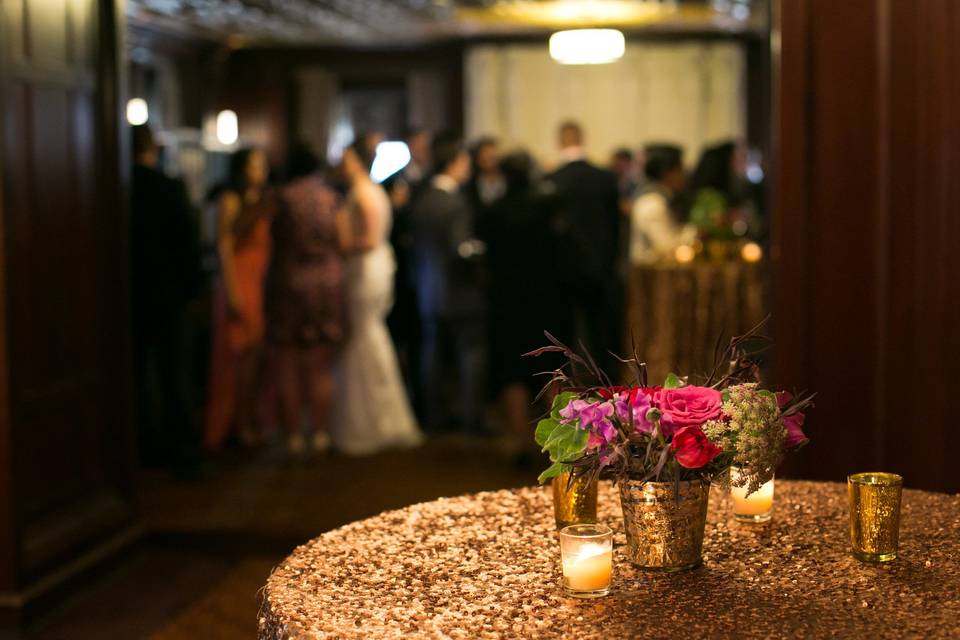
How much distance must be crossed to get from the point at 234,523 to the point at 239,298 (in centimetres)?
148

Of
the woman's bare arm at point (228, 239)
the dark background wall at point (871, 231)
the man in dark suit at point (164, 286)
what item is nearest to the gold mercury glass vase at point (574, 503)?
the dark background wall at point (871, 231)

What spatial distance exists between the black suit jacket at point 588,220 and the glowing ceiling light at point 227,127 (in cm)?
766

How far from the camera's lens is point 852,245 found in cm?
381

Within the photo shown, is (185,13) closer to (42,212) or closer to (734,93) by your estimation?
(734,93)

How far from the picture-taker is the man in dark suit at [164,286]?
563 centimetres

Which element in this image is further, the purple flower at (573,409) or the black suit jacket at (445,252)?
the black suit jacket at (445,252)

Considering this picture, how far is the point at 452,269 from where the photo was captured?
6.54 metres

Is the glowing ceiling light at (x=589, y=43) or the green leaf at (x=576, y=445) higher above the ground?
the glowing ceiling light at (x=589, y=43)

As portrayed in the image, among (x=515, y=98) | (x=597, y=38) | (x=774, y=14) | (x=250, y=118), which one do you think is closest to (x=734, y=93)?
(x=515, y=98)

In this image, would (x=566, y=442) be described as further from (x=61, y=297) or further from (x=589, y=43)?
(x=589, y=43)

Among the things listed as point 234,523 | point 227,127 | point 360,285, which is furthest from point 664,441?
point 227,127

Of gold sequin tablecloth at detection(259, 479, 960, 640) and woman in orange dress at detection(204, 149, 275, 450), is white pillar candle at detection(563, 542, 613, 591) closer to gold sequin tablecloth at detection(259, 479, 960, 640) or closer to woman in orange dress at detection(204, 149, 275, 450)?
gold sequin tablecloth at detection(259, 479, 960, 640)

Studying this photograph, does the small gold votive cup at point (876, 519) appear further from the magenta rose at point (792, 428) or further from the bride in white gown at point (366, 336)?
the bride in white gown at point (366, 336)

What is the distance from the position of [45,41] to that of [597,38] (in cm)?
722
